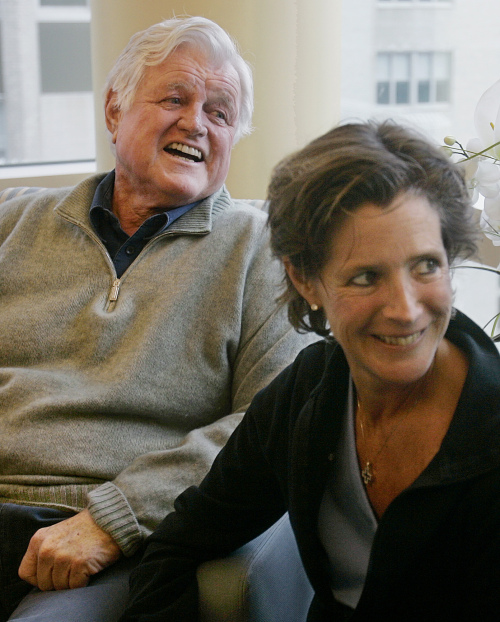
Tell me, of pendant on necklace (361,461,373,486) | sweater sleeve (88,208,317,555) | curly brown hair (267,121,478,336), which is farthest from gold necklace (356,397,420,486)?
sweater sleeve (88,208,317,555)

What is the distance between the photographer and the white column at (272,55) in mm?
2258

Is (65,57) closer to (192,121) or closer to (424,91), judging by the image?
(424,91)

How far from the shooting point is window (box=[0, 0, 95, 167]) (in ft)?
11.0

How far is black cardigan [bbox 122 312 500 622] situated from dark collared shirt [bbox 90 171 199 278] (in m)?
0.67

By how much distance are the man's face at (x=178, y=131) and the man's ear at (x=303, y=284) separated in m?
0.76

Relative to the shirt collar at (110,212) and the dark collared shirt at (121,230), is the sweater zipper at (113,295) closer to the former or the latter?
the dark collared shirt at (121,230)

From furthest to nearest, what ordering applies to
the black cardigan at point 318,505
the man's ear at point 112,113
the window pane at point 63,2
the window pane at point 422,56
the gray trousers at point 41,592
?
the window pane at point 63,2 < the window pane at point 422,56 < the man's ear at point 112,113 < the gray trousers at point 41,592 < the black cardigan at point 318,505

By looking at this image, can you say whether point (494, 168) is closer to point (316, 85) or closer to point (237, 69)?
point (237, 69)

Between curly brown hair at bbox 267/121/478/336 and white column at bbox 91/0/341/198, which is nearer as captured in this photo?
curly brown hair at bbox 267/121/478/336

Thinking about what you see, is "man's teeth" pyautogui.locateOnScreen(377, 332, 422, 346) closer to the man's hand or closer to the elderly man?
the elderly man

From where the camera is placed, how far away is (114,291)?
175 centimetres

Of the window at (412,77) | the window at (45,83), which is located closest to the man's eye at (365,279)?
the window at (412,77)

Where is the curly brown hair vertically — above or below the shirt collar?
above

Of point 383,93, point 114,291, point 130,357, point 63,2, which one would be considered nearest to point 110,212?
point 114,291
